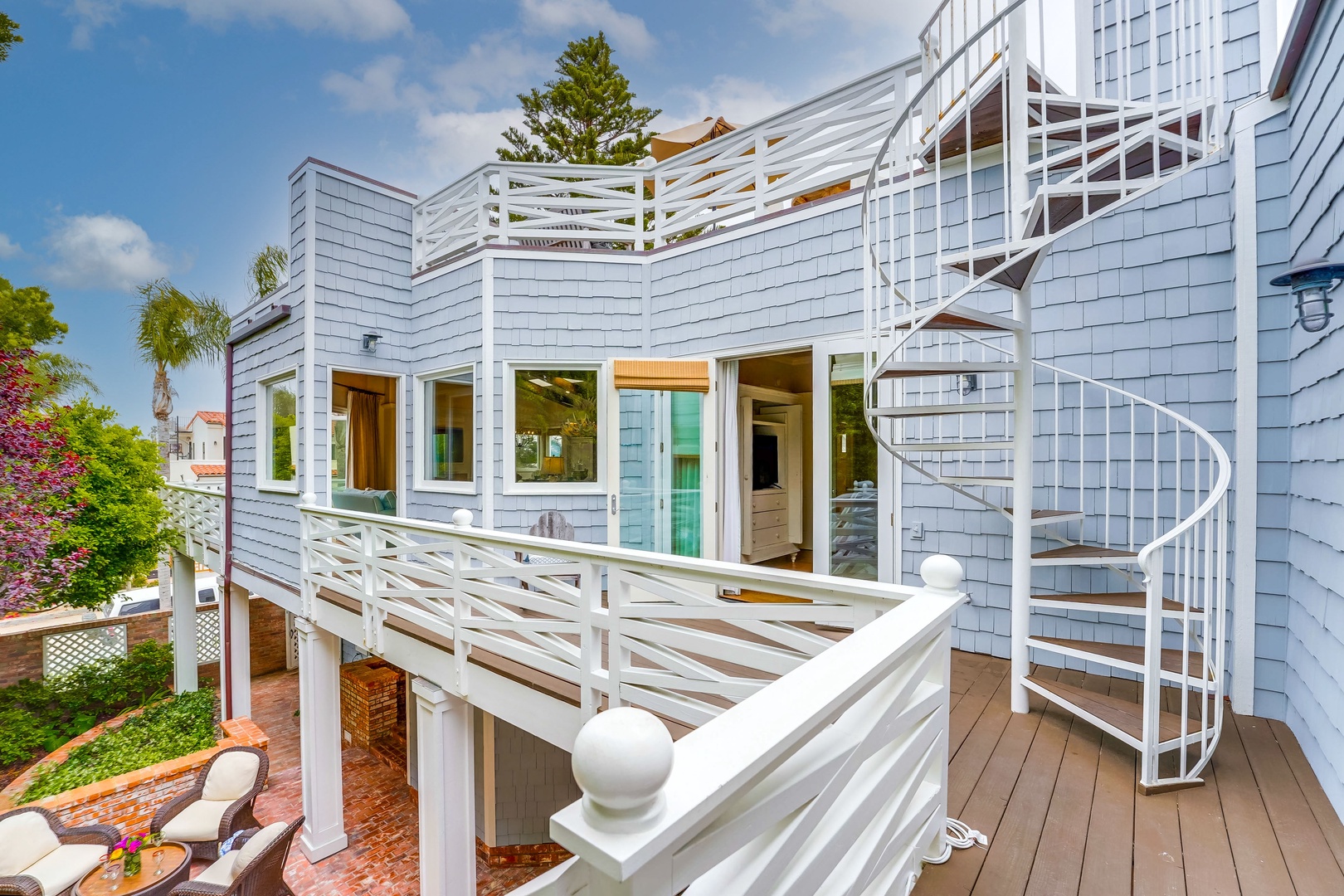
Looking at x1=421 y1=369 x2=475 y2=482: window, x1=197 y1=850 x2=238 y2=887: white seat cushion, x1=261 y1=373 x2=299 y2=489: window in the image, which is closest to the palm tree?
x1=261 y1=373 x2=299 y2=489: window

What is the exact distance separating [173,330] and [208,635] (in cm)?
1029

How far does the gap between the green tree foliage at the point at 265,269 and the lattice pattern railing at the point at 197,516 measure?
269 inches

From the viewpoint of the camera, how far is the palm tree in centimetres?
1620

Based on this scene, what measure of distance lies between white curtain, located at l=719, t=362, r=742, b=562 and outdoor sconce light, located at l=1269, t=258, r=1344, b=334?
325cm

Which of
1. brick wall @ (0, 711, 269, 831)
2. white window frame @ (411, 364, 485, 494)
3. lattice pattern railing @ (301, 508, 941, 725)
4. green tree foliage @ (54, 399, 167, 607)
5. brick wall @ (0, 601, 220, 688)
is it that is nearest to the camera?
lattice pattern railing @ (301, 508, 941, 725)

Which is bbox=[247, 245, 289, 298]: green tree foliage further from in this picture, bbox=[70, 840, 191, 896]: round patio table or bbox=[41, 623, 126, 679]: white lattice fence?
bbox=[70, 840, 191, 896]: round patio table

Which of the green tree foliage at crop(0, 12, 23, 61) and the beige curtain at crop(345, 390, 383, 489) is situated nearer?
the beige curtain at crop(345, 390, 383, 489)

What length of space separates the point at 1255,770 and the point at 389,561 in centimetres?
442

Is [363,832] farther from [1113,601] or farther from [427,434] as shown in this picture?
[1113,601]

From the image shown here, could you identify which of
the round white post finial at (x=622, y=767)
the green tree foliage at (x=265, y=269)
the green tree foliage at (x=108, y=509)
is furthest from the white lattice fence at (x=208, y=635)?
the round white post finial at (x=622, y=767)

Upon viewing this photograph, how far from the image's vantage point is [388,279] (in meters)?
5.94

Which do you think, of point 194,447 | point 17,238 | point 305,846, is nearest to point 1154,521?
point 305,846

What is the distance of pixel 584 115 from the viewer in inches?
484

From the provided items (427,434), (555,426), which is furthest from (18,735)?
(555,426)
